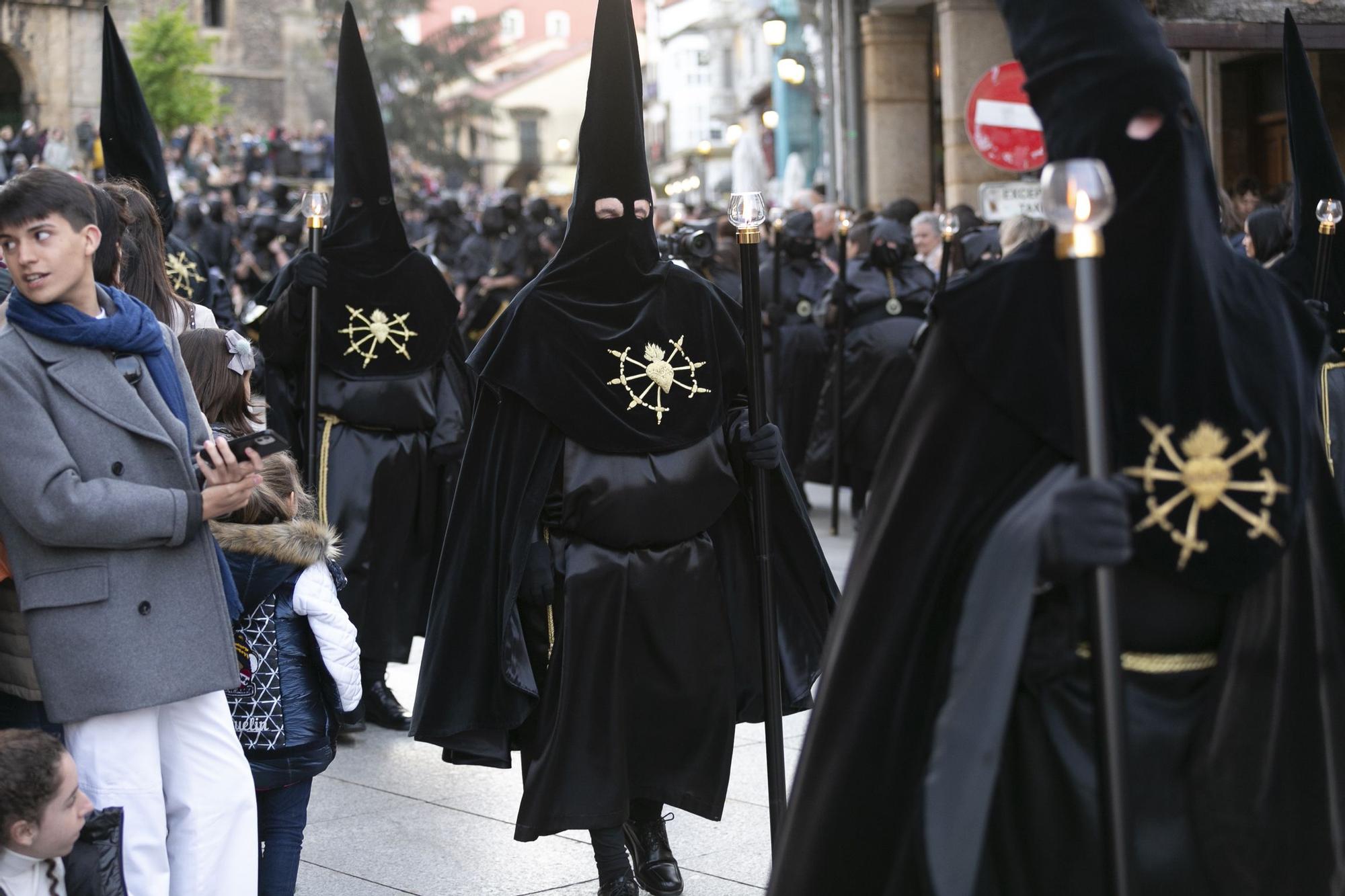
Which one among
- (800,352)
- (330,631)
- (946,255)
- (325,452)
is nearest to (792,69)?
(800,352)

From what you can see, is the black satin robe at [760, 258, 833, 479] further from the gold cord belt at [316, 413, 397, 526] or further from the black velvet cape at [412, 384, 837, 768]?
the black velvet cape at [412, 384, 837, 768]

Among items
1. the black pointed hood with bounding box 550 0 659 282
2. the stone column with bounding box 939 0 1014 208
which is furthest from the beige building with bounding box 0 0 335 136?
the black pointed hood with bounding box 550 0 659 282

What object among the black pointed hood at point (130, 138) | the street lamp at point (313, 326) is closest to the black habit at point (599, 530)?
the street lamp at point (313, 326)

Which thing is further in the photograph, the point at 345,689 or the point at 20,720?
the point at 345,689

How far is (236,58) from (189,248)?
6240cm

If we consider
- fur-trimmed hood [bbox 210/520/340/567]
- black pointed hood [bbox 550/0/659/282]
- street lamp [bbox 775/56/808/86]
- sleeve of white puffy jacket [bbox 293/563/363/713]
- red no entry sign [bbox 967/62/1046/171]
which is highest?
street lamp [bbox 775/56/808/86]

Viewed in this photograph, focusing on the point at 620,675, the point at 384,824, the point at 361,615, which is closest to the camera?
the point at 620,675

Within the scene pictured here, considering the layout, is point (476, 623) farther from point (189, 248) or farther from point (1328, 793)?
point (189, 248)

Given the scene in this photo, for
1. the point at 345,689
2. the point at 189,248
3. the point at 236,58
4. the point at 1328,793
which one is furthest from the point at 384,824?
the point at 236,58

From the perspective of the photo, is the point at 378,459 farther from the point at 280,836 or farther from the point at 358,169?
the point at 280,836

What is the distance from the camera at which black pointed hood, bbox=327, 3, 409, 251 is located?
754 centimetres

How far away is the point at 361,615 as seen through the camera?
7.56 metres

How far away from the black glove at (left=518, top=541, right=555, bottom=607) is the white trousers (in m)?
1.12

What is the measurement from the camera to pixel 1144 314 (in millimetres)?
2971
